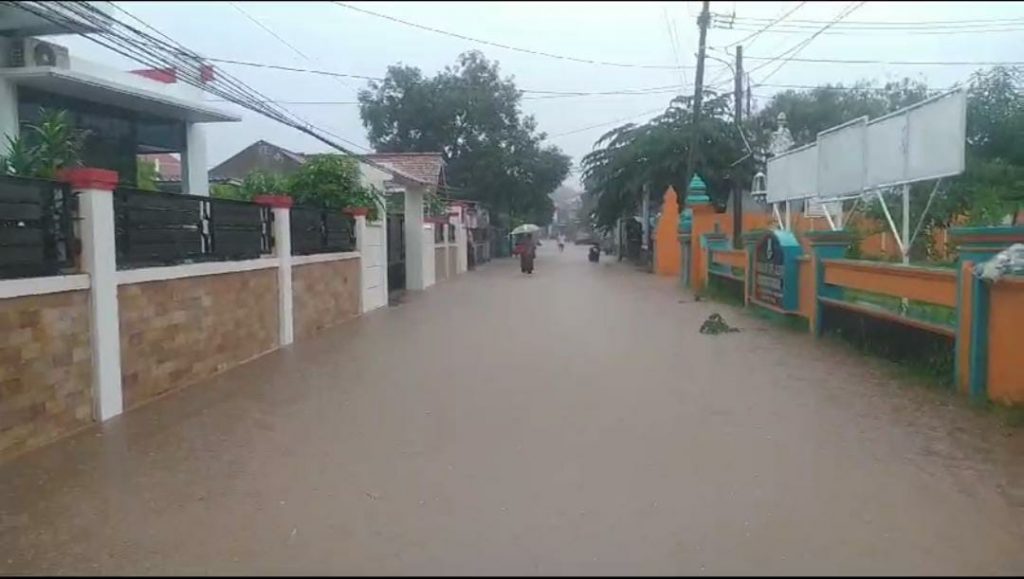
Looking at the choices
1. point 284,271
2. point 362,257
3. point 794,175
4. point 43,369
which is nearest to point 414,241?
point 362,257

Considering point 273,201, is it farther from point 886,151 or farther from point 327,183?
point 886,151

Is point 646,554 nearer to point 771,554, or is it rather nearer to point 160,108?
point 771,554

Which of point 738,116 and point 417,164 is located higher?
point 738,116

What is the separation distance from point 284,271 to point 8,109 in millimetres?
4554

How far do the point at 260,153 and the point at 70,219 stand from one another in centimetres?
2012

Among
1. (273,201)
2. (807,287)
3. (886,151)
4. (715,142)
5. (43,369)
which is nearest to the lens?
(43,369)

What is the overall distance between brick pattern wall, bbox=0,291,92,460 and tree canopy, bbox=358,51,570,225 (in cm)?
3381

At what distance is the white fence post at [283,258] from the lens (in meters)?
9.91

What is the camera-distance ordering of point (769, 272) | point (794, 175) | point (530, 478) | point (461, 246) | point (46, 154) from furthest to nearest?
point (461, 246) < point (794, 175) < point (769, 272) < point (46, 154) < point (530, 478)

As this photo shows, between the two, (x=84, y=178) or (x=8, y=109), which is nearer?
(x=84, y=178)

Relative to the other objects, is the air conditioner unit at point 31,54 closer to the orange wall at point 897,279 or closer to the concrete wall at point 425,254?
the orange wall at point 897,279

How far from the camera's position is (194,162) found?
49.5 ft

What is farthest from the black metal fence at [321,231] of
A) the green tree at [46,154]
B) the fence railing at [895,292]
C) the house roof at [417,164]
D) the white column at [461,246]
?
the white column at [461,246]

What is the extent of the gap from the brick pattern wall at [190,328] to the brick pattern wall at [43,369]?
577 millimetres
